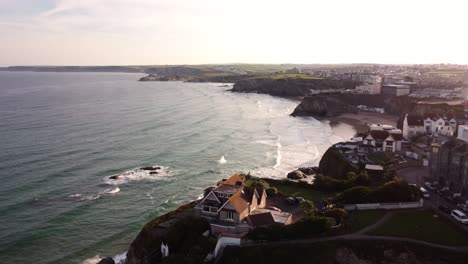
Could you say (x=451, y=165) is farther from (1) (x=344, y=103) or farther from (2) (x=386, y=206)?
(1) (x=344, y=103)

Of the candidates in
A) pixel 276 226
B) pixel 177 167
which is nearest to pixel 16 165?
pixel 177 167

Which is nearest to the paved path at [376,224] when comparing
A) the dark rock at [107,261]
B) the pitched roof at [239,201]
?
the pitched roof at [239,201]

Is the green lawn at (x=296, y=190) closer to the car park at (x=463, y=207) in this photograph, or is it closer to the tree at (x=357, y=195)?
the tree at (x=357, y=195)

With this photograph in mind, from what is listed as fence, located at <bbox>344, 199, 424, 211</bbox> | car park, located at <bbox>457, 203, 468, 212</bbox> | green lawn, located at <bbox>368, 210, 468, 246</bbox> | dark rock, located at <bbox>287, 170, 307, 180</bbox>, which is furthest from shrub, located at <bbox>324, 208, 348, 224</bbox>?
dark rock, located at <bbox>287, 170, 307, 180</bbox>

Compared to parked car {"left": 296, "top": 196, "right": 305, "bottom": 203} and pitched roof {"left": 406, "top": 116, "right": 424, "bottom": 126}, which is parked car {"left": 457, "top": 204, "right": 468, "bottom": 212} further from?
pitched roof {"left": 406, "top": 116, "right": 424, "bottom": 126}

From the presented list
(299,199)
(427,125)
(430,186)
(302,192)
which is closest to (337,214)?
(299,199)

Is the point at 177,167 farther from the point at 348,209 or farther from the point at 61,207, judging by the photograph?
the point at 348,209
